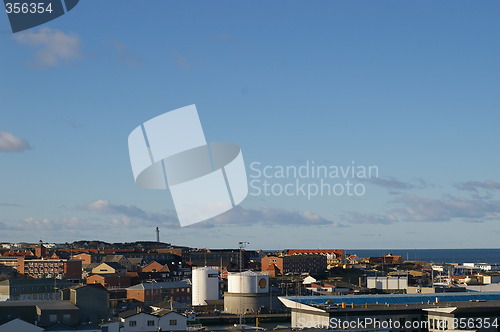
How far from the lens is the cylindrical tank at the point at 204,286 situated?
164 feet

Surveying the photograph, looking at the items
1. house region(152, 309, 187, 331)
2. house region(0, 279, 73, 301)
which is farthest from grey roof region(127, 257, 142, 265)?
house region(152, 309, 187, 331)

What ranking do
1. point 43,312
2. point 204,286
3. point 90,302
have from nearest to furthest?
point 43,312
point 90,302
point 204,286

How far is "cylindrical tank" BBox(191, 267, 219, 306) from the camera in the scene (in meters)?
50.0

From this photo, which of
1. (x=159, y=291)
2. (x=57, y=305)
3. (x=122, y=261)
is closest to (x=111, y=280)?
(x=159, y=291)

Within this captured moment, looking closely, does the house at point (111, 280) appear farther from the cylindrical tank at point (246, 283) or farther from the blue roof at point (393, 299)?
the blue roof at point (393, 299)

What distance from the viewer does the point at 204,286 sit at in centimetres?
5012

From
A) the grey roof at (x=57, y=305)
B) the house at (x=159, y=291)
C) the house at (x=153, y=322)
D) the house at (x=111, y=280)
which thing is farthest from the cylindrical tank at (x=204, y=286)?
the house at (x=153, y=322)

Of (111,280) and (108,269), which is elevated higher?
(108,269)

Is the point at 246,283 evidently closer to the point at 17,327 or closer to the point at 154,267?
the point at 17,327

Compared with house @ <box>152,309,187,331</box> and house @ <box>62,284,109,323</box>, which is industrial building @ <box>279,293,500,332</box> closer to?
house @ <box>152,309,187,331</box>

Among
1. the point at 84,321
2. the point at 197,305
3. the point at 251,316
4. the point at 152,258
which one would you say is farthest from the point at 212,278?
the point at 152,258

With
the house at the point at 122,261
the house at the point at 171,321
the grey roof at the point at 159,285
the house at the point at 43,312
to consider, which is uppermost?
the house at the point at 122,261

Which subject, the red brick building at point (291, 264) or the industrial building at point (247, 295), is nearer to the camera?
the industrial building at point (247, 295)

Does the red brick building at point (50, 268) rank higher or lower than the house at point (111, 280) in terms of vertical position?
higher
